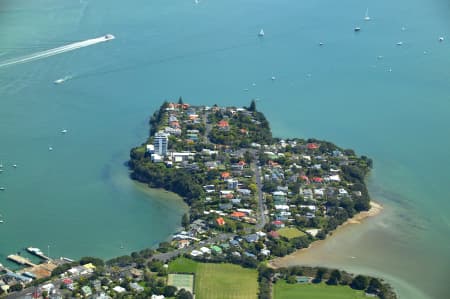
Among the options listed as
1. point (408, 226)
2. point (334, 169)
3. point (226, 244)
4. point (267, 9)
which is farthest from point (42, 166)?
point (267, 9)

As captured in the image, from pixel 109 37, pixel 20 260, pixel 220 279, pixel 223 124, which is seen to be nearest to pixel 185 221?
pixel 220 279

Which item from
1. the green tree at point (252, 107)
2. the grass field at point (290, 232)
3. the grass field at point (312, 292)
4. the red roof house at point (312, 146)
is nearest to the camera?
the grass field at point (312, 292)

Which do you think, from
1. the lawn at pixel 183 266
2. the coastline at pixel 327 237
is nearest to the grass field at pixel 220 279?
the lawn at pixel 183 266

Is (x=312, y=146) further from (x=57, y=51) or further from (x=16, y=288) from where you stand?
(x=57, y=51)

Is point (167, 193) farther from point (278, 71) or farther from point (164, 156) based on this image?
point (278, 71)

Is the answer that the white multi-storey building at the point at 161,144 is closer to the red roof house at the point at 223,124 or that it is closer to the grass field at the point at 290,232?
the red roof house at the point at 223,124

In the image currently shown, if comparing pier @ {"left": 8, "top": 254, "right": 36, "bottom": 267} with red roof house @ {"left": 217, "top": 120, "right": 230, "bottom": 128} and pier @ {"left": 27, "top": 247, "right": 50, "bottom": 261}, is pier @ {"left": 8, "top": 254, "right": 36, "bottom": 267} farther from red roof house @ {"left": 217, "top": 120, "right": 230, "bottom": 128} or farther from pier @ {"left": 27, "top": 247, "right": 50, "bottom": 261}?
red roof house @ {"left": 217, "top": 120, "right": 230, "bottom": 128}
